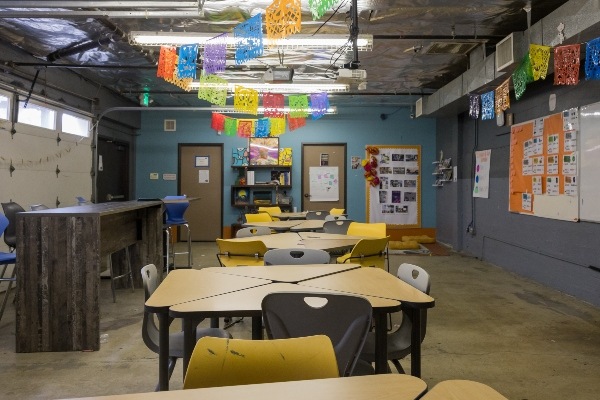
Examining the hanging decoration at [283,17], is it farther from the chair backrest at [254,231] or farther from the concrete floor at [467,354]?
the concrete floor at [467,354]

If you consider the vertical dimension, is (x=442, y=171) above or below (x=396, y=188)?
above

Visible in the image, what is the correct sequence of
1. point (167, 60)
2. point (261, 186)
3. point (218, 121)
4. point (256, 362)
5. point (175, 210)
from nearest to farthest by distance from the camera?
point (256, 362) < point (167, 60) < point (175, 210) < point (218, 121) < point (261, 186)

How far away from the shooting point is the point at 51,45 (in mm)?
6375

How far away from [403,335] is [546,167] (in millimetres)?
4436

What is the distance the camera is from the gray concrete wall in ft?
17.5

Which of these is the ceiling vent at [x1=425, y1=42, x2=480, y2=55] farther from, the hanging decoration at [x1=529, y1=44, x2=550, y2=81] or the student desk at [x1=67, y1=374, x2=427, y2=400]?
the student desk at [x1=67, y1=374, x2=427, y2=400]

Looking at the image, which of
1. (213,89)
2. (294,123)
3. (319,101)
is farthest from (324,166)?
(213,89)

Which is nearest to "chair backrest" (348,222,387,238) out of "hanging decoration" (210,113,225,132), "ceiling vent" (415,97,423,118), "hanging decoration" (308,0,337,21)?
"hanging decoration" (308,0,337,21)

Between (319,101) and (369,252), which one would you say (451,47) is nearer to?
(319,101)

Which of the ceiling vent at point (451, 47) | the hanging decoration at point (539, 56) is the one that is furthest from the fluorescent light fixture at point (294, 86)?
the hanging decoration at point (539, 56)

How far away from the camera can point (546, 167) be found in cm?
608

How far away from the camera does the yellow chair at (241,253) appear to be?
3816 mm

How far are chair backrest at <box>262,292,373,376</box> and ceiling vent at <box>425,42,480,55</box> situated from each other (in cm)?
498

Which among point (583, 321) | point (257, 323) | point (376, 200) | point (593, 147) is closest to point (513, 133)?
point (593, 147)
